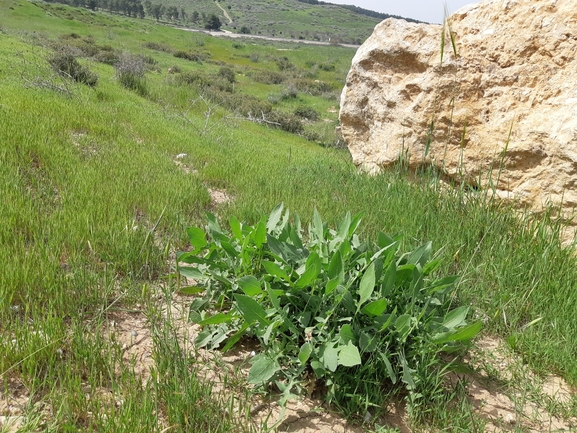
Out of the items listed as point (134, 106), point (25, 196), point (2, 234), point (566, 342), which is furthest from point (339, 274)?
point (134, 106)

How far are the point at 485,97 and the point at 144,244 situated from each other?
374 centimetres

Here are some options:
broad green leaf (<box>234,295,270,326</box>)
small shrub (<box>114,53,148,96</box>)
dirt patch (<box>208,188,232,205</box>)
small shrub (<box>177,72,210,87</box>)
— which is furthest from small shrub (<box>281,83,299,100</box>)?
broad green leaf (<box>234,295,270,326</box>)

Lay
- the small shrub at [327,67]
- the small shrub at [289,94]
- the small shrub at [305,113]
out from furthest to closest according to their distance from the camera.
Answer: the small shrub at [327,67], the small shrub at [289,94], the small shrub at [305,113]

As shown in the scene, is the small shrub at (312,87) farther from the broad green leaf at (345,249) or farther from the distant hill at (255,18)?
the distant hill at (255,18)

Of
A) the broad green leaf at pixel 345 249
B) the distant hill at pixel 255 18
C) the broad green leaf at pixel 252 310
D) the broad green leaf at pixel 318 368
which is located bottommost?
the broad green leaf at pixel 318 368

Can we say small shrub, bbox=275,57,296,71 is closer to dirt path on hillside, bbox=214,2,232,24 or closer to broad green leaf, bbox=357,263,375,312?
broad green leaf, bbox=357,263,375,312

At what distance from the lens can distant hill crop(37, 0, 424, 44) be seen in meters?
122

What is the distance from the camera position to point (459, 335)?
6.44 ft

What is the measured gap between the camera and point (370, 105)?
17.8 ft

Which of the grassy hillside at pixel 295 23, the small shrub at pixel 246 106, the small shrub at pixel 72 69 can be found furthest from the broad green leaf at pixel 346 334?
the grassy hillside at pixel 295 23

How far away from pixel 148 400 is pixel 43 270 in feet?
3.97

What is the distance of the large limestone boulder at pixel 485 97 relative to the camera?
376 centimetres

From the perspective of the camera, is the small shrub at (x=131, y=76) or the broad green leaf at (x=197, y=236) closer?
the broad green leaf at (x=197, y=236)

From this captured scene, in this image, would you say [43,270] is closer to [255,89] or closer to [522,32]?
[522,32]
